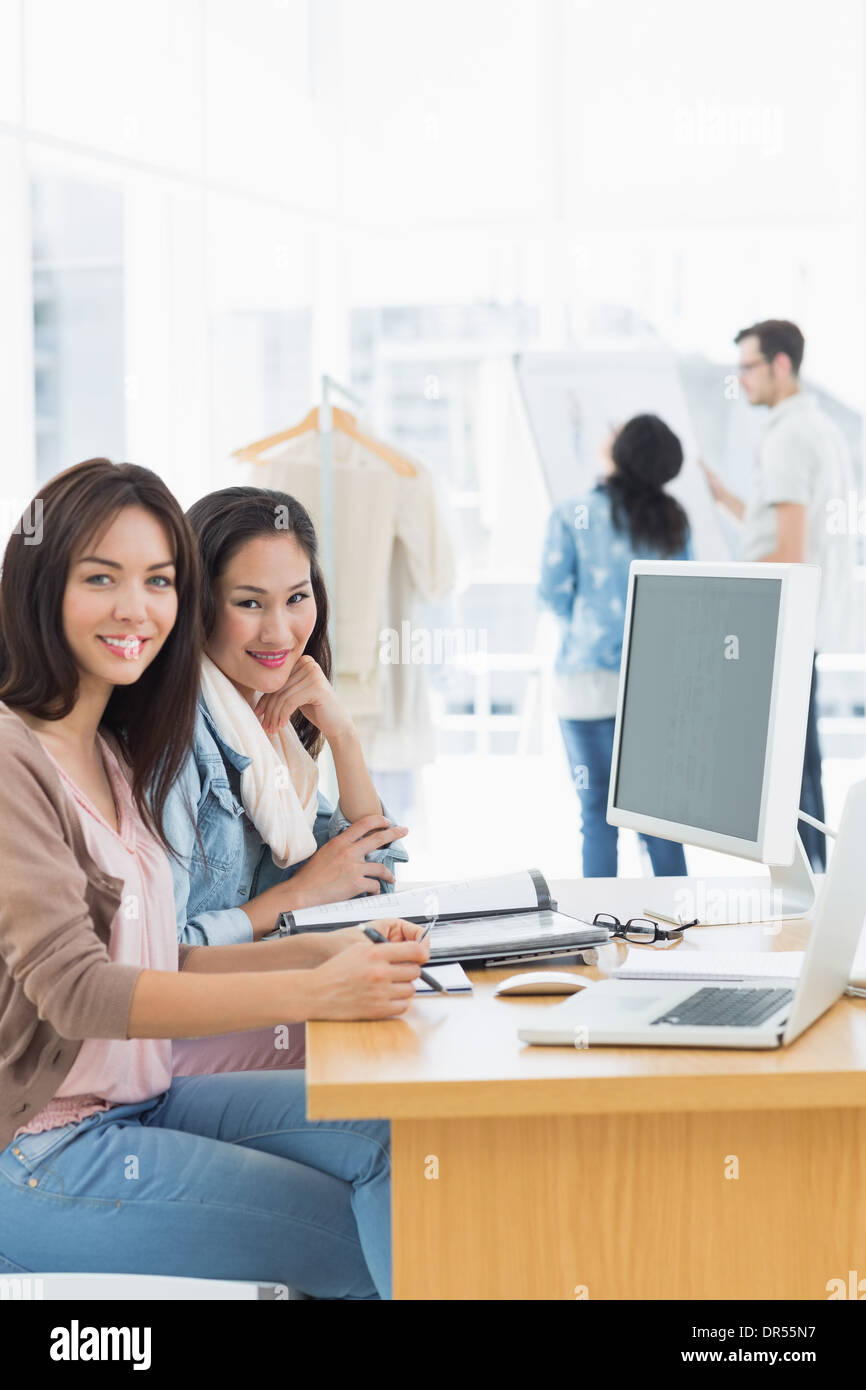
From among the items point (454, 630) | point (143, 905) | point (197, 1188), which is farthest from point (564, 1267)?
point (454, 630)

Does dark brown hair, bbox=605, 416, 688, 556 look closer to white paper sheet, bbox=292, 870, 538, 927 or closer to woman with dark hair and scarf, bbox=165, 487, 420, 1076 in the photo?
woman with dark hair and scarf, bbox=165, 487, 420, 1076

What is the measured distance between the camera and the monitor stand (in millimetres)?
1796

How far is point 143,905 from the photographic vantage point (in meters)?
1.50

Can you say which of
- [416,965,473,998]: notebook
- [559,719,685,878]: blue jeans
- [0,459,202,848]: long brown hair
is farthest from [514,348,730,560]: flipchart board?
[416,965,473,998]: notebook

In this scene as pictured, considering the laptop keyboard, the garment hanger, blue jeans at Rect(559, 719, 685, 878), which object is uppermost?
the garment hanger

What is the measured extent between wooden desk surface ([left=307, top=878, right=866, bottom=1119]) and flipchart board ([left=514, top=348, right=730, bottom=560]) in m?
2.54

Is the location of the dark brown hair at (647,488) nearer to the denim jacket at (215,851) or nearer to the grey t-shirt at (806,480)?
the grey t-shirt at (806,480)

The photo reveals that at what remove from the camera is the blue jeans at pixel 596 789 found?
3.51 m

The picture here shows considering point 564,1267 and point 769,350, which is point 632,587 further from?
point 769,350

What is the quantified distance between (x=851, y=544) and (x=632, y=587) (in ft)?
6.79

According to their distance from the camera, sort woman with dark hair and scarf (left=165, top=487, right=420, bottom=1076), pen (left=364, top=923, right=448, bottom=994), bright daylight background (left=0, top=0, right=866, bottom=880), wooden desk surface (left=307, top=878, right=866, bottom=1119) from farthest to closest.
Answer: bright daylight background (left=0, top=0, right=866, bottom=880) → woman with dark hair and scarf (left=165, top=487, right=420, bottom=1076) → pen (left=364, top=923, right=448, bottom=994) → wooden desk surface (left=307, top=878, right=866, bottom=1119)

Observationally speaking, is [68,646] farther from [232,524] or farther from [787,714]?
[787,714]

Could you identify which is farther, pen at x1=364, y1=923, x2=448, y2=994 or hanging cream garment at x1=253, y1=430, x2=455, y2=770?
hanging cream garment at x1=253, y1=430, x2=455, y2=770

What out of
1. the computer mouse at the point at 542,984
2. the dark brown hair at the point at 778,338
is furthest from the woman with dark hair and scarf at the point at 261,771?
the dark brown hair at the point at 778,338
